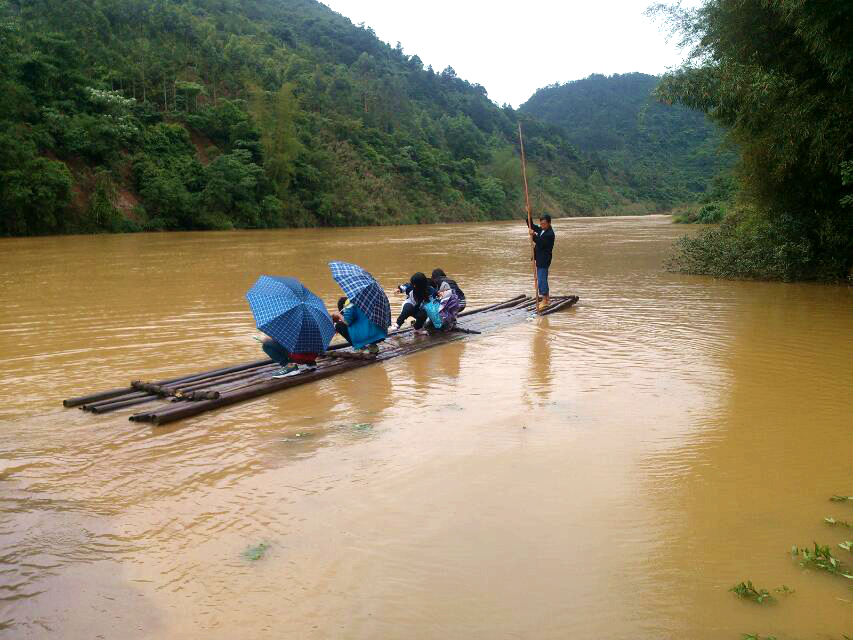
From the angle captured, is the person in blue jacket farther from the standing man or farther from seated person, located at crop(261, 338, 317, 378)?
the standing man

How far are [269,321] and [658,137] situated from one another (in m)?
126

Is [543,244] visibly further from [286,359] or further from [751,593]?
[751,593]

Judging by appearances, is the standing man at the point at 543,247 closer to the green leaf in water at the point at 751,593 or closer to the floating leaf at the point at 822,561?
the floating leaf at the point at 822,561

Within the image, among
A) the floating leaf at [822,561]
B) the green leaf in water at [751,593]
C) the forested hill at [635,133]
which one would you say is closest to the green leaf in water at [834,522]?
the floating leaf at [822,561]

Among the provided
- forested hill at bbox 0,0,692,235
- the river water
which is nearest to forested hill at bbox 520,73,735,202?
forested hill at bbox 0,0,692,235

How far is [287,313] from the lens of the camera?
6309 mm

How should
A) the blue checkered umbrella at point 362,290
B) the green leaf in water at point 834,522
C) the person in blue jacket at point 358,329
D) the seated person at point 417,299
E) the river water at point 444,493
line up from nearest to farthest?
the river water at point 444,493
the green leaf in water at point 834,522
the blue checkered umbrella at point 362,290
the person in blue jacket at point 358,329
the seated person at point 417,299

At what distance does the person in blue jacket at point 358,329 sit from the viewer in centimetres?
761

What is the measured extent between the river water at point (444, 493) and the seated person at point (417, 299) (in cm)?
82

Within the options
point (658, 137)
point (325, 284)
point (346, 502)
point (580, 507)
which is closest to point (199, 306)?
point (325, 284)

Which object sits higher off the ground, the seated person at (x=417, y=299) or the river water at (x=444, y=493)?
the seated person at (x=417, y=299)

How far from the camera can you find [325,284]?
1533 cm

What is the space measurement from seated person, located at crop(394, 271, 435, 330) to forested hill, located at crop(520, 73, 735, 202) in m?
94.9

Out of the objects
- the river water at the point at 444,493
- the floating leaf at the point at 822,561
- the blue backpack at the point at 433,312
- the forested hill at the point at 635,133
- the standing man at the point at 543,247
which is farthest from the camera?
the forested hill at the point at 635,133
